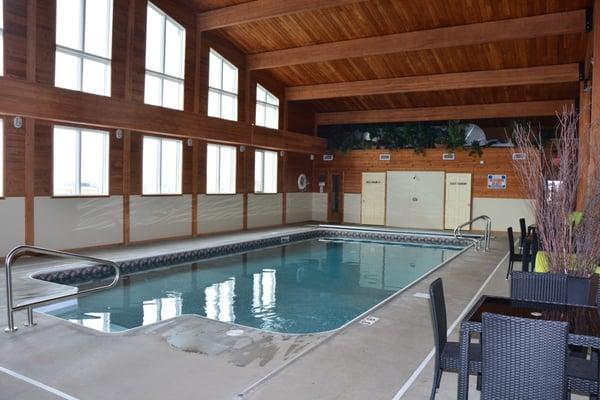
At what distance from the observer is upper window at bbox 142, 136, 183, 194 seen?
983cm

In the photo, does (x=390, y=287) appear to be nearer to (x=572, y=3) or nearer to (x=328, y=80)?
(x=572, y=3)

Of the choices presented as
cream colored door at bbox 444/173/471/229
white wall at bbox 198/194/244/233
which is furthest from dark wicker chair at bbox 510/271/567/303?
cream colored door at bbox 444/173/471/229

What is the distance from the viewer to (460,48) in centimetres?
1012

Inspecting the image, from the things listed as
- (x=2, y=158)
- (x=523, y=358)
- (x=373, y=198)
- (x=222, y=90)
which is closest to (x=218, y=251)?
(x=2, y=158)

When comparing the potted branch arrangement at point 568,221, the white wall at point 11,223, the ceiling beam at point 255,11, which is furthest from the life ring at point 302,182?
the potted branch arrangement at point 568,221

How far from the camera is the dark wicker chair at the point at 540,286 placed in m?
3.22

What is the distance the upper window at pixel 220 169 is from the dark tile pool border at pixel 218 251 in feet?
6.24

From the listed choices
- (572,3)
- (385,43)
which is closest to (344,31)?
(385,43)

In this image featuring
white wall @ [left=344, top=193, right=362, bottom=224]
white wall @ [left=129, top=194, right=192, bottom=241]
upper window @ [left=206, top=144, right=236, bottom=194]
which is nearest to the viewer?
white wall @ [left=129, top=194, right=192, bottom=241]

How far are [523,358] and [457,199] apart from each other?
1218cm

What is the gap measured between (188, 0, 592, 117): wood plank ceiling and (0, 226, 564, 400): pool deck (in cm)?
604

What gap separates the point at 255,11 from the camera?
935 cm

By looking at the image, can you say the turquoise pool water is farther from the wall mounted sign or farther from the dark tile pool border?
the wall mounted sign

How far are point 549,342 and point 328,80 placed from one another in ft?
36.5
